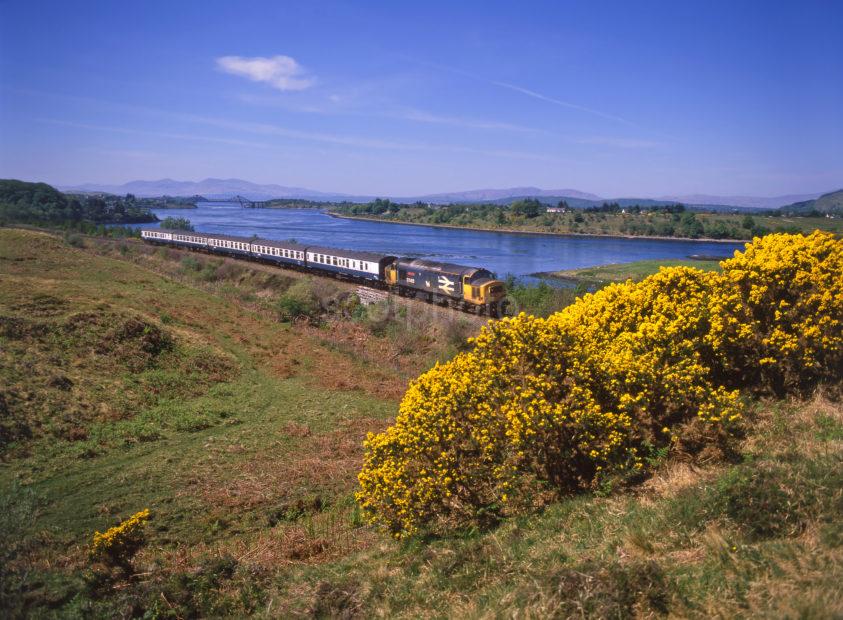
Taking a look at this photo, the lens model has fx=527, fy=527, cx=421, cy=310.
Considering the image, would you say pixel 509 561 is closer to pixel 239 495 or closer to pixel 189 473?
pixel 239 495

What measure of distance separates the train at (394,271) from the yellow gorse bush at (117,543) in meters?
22.3

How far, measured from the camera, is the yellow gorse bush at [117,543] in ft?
28.8

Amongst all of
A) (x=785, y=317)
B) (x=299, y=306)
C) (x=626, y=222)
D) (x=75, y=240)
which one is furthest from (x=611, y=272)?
(x=626, y=222)

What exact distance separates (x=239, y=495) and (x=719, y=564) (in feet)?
34.0

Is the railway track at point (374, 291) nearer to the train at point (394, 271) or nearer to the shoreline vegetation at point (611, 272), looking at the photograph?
the train at point (394, 271)

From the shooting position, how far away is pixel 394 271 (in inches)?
1438

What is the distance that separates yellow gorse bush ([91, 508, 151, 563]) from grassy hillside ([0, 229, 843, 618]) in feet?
0.93

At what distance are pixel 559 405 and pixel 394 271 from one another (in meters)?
29.3

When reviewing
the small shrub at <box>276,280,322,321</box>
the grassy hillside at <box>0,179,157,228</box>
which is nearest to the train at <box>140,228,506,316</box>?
the small shrub at <box>276,280,322,321</box>

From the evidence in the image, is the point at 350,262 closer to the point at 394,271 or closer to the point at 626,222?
the point at 394,271

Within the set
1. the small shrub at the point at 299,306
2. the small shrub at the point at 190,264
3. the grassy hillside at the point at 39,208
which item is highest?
the grassy hillside at the point at 39,208

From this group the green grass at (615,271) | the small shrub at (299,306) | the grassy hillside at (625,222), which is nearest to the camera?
the small shrub at (299,306)

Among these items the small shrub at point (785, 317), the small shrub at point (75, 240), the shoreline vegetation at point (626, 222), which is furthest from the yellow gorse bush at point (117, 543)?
the shoreline vegetation at point (626, 222)

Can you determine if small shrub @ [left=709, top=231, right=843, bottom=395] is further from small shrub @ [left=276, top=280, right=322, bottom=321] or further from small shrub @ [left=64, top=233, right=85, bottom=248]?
small shrub @ [left=64, top=233, right=85, bottom=248]
